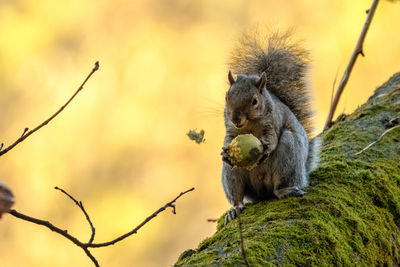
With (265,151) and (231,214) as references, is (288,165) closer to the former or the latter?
(265,151)

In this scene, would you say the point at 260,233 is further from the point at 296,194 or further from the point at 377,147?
the point at 377,147

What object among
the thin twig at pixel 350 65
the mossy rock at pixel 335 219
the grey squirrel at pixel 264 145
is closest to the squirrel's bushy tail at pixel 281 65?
the grey squirrel at pixel 264 145

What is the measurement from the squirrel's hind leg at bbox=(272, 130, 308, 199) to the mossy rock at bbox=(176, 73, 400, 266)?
0.28 feet

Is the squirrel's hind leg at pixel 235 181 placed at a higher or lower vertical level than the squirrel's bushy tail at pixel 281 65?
lower

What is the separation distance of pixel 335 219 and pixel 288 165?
65 cm

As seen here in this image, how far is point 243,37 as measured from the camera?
3.59 meters

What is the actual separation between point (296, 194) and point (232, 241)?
0.69 meters

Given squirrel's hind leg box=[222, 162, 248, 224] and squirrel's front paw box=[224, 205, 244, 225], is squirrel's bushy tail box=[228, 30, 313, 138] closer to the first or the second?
squirrel's hind leg box=[222, 162, 248, 224]

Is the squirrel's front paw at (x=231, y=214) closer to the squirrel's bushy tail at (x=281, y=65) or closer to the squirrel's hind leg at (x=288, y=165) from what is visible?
the squirrel's hind leg at (x=288, y=165)

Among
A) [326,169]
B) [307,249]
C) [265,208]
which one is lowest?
[307,249]

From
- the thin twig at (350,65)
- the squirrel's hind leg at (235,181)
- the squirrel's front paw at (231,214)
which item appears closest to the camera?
the squirrel's front paw at (231,214)

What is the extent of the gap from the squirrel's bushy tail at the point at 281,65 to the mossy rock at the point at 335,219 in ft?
1.18

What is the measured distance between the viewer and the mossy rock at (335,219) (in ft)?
5.99

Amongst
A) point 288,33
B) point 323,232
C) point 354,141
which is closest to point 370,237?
point 323,232
